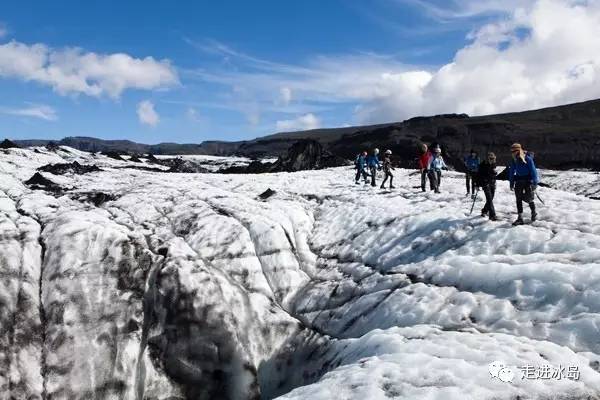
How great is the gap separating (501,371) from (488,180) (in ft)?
36.8

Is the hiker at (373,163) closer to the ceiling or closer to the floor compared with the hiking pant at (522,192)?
closer to the ceiling

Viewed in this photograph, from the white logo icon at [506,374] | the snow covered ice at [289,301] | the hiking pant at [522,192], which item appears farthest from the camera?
the hiking pant at [522,192]

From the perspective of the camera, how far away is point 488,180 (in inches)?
762

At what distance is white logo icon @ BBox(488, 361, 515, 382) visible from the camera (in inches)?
368

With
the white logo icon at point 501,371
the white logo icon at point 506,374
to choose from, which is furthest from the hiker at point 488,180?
the white logo icon at point 506,374

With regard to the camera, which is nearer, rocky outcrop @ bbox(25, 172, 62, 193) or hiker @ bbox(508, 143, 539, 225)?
hiker @ bbox(508, 143, 539, 225)

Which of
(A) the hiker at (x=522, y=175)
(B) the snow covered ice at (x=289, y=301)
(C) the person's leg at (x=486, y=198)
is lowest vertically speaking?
(B) the snow covered ice at (x=289, y=301)

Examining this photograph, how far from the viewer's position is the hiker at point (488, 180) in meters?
19.1

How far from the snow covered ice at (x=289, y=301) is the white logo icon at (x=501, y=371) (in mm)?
138

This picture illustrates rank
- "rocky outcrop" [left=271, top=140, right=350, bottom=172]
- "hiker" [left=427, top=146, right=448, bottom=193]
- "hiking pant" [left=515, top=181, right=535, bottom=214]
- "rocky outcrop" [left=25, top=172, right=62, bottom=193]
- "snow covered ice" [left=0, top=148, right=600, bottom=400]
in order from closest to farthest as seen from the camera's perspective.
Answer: "snow covered ice" [left=0, top=148, right=600, bottom=400]
"hiking pant" [left=515, top=181, right=535, bottom=214]
"rocky outcrop" [left=25, top=172, right=62, bottom=193]
"hiker" [left=427, top=146, right=448, bottom=193]
"rocky outcrop" [left=271, top=140, right=350, bottom=172]

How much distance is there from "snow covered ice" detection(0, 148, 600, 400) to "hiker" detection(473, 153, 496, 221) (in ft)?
2.19

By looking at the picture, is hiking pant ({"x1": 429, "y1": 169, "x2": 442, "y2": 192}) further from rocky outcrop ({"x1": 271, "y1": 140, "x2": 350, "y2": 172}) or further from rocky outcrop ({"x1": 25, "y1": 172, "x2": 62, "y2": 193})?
rocky outcrop ({"x1": 271, "y1": 140, "x2": 350, "y2": 172})

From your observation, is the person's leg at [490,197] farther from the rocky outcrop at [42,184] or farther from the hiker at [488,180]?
the rocky outcrop at [42,184]
